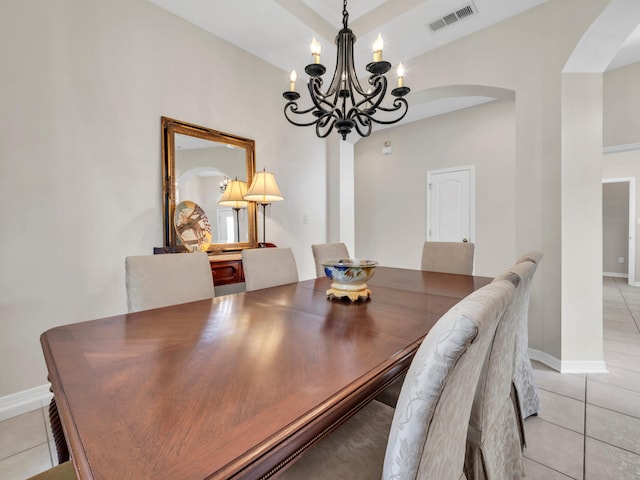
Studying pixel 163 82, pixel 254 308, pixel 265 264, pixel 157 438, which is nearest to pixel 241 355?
pixel 157 438

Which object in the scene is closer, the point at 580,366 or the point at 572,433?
the point at 572,433

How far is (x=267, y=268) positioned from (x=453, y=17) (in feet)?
8.86

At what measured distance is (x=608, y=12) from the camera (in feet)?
6.48

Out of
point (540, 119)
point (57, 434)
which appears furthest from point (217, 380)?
point (540, 119)

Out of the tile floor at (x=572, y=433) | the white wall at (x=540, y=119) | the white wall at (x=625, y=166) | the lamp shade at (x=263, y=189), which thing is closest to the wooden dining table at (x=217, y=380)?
the tile floor at (x=572, y=433)

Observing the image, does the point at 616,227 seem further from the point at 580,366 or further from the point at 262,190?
the point at 262,190

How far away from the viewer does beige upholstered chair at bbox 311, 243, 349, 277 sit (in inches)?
99.7

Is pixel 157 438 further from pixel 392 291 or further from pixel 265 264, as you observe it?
pixel 265 264

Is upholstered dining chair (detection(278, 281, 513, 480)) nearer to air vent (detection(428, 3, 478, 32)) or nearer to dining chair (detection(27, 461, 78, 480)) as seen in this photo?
dining chair (detection(27, 461, 78, 480))

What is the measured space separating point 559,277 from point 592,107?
1323 millimetres

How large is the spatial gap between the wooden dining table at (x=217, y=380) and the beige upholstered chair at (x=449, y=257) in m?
1.17

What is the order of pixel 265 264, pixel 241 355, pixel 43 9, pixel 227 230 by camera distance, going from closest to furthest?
1. pixel 241 355
2. pixel 43 9
3. pixel 265 264
4. pixel 227 230

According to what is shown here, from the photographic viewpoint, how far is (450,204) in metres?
4.43

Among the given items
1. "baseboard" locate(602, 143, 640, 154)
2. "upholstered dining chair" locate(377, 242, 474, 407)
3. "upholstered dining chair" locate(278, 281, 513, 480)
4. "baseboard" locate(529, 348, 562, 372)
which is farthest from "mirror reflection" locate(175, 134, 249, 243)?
"baseboard" locate(602, 143, 640, 154)
